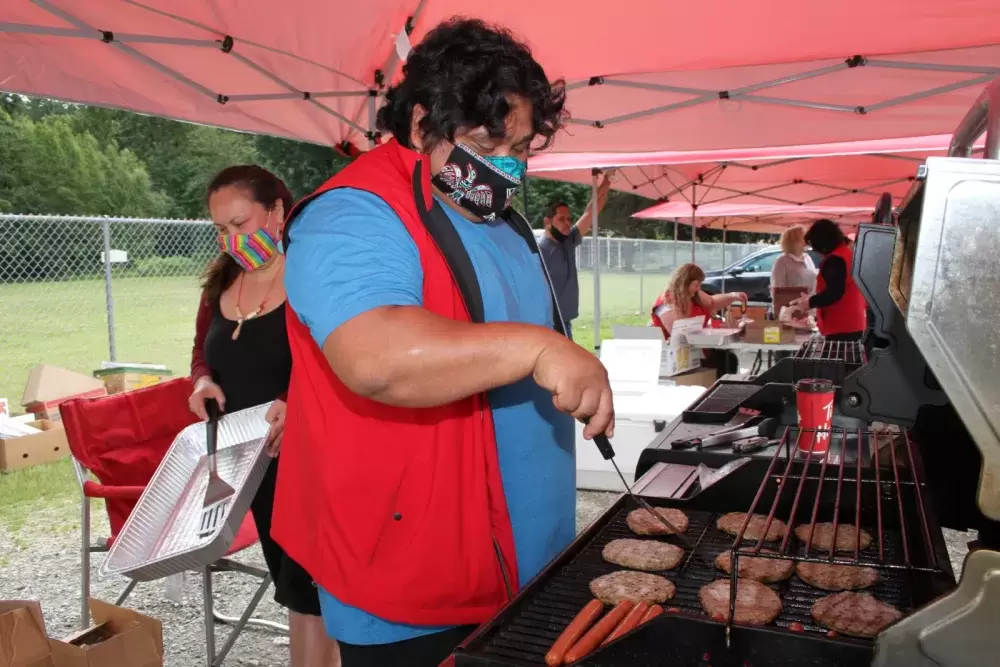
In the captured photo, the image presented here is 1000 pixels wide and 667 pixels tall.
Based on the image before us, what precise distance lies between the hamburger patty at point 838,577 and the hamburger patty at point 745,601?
5.2 inches

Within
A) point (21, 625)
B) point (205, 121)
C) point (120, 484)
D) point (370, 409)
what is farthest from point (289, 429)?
point (205, 121)

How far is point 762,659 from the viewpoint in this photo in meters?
1.14

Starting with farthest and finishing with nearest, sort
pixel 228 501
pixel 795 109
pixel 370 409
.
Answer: pixel 795 109 → pixel 228 501 → pixel 370 409

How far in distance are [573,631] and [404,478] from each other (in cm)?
37

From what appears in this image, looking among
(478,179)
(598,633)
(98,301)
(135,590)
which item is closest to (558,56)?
(478,179)

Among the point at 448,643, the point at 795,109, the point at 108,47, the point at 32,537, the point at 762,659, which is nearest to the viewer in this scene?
the point at 762,659

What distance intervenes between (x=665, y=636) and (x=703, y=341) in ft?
20.0

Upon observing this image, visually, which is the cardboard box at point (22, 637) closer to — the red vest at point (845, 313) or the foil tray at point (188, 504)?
the foil tray at point (188, 504)

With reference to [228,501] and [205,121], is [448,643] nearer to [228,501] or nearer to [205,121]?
[228,501]

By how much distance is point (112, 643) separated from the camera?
2.37 meters

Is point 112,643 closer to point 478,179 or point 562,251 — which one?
point 478,179

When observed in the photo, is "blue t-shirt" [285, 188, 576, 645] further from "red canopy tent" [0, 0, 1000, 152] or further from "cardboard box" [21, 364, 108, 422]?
"cardboard box" [21, 364, 108, 422]

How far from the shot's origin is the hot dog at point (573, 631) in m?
1.17

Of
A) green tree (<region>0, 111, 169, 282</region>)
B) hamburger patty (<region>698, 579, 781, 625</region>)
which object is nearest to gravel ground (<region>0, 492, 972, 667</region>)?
hamburger patty (<region>698, 579, 781, 625</region>)
